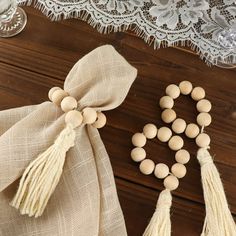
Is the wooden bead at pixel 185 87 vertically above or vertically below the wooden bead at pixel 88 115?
above

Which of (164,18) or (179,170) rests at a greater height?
(164,18)

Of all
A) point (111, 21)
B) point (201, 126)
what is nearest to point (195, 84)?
point (201, 126)

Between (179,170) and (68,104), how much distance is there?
0.19 metres

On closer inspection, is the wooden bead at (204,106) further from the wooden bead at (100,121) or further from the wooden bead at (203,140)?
the wooden bead at (100,121)

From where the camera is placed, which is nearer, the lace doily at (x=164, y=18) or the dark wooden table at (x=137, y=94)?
the dark wooden table at (x=137, y=94)

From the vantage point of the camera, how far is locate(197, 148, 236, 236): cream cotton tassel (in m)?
0.63

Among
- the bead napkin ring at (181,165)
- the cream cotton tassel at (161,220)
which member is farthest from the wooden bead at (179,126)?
the cream cotton tassel at (161,220)

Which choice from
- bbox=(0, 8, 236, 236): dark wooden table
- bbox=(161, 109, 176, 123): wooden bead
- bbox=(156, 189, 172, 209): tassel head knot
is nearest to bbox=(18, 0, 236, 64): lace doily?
bbox=(0, 8, 236, 236): dark wooden table

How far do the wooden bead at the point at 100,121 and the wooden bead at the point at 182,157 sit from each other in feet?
0.40

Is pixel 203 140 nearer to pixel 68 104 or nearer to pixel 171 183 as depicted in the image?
pixel 171 183

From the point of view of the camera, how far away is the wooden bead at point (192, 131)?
678 millimetres

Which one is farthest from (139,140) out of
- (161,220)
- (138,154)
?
(161,220)

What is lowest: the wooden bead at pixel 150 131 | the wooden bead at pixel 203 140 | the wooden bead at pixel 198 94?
the wooden bead at pixel 150 131

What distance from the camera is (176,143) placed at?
0.67 meters
